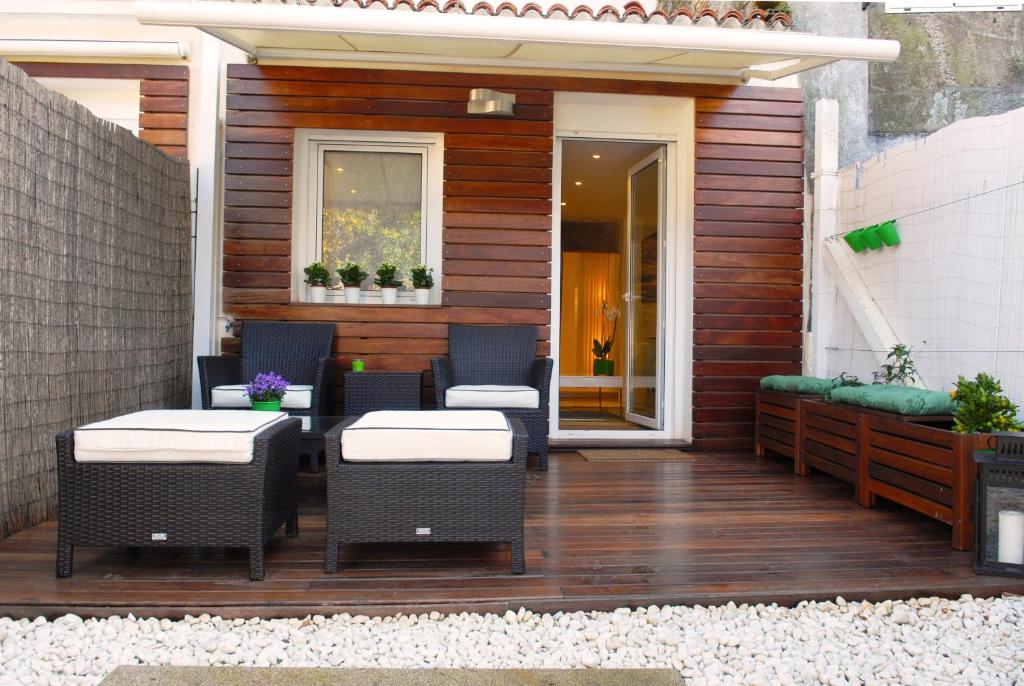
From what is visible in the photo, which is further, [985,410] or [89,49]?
[89,49]

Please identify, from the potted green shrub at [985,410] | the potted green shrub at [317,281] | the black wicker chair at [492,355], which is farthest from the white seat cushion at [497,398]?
the potted green shrub at [985,410]

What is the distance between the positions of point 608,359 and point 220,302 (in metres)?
5.44

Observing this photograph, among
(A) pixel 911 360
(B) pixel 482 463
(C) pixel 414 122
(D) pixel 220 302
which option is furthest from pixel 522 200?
(B) pixel 482 463

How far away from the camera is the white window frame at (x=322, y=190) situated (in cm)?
594

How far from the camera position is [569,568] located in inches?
113

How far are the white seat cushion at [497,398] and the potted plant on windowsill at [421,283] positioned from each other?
1.09 metres

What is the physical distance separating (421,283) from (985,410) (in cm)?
381

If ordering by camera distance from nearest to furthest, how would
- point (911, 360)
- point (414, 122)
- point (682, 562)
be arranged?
Answer: point (682, 562)
point (911, 360)
point (414, 122)

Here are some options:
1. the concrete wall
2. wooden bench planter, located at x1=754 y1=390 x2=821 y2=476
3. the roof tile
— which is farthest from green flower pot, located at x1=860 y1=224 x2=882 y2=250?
the roof tile

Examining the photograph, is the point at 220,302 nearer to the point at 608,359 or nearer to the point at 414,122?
the point at 414,122

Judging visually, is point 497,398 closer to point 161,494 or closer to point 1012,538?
point 161,494

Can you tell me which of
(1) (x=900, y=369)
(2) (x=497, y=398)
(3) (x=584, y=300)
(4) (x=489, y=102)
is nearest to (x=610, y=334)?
(3) (x=584, y=300)

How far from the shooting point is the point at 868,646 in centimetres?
231

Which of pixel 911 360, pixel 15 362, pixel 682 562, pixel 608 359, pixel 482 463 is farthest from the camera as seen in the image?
pixel 608 359
